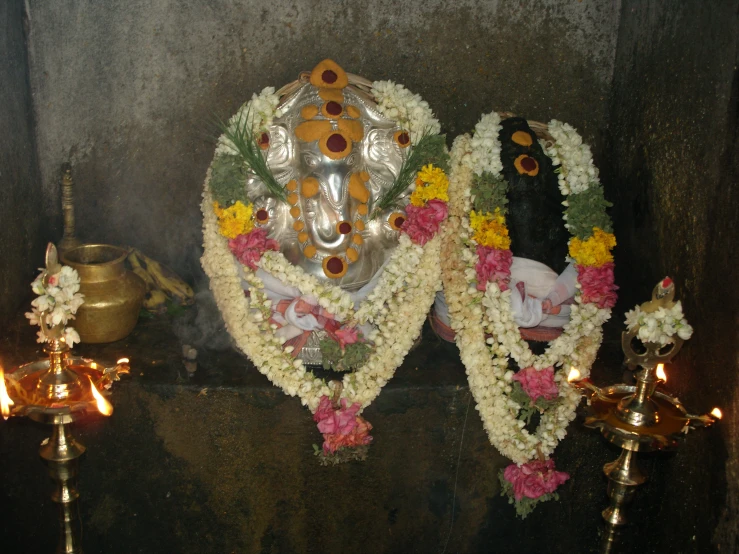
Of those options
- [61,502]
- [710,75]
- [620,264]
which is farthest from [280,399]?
[710,75]

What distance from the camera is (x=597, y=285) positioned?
4574 millimetres

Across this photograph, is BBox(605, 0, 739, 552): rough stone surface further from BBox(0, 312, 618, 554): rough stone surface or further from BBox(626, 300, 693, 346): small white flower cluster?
BBox(626, 300, 693, 346): small white flower cluster

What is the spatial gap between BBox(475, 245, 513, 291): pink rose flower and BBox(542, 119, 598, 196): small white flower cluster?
60cm

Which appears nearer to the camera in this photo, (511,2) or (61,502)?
(61,502)

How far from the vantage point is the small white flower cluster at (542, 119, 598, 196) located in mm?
4691

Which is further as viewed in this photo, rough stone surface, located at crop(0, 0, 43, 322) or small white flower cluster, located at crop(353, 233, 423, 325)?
rough stone surface, located at crop(0, 0, 43, 322)

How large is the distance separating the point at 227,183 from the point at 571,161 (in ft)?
6.68

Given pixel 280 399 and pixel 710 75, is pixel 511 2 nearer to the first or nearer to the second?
pixel 710 75

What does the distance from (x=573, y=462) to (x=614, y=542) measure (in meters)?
1.04

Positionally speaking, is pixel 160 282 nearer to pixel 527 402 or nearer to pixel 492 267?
pixel 492 267

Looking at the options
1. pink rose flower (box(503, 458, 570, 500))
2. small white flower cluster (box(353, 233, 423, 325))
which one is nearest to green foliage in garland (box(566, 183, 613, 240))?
small white flower cluster (box(353, 233, 423, 325))

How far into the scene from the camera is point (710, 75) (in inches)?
165

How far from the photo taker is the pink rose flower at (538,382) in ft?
14.7

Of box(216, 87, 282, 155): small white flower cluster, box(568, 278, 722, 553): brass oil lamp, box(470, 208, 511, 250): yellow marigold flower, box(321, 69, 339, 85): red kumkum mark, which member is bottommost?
box(568, 278, 722, 553): brass oil lamp
